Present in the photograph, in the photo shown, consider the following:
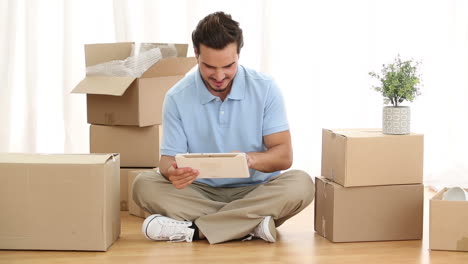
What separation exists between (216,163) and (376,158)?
539 millimetres

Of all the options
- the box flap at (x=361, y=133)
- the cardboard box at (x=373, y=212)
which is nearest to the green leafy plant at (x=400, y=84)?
the box flap at (x=361, y=133)

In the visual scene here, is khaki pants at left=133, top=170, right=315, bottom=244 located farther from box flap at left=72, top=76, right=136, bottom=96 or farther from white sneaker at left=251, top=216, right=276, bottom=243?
box flap at left=72, top=76, right=136, bottom=96

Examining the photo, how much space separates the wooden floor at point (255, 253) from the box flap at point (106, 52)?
0.78m

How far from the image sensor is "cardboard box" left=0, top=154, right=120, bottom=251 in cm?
241

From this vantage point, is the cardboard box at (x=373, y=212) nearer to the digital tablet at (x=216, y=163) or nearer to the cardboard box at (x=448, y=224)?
the cardboard box at (x=448, y=224)

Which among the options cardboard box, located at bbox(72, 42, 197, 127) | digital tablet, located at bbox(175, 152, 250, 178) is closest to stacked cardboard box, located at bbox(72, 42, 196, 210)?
cardboard box, located at bbox(72, 42, 197, 127)

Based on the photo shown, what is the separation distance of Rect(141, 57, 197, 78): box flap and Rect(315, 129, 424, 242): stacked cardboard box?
71 centimetres

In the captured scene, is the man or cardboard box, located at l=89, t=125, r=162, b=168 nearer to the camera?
the man

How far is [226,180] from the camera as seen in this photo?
2668 mm

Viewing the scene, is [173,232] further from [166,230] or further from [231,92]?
[231,92]

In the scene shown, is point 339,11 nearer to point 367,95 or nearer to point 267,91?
point 367,95

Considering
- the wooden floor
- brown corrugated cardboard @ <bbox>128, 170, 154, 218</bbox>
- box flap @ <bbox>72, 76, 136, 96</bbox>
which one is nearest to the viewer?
the wooden floor

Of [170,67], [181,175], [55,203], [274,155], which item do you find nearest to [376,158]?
[274,155]

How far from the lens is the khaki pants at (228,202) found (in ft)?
8.31
